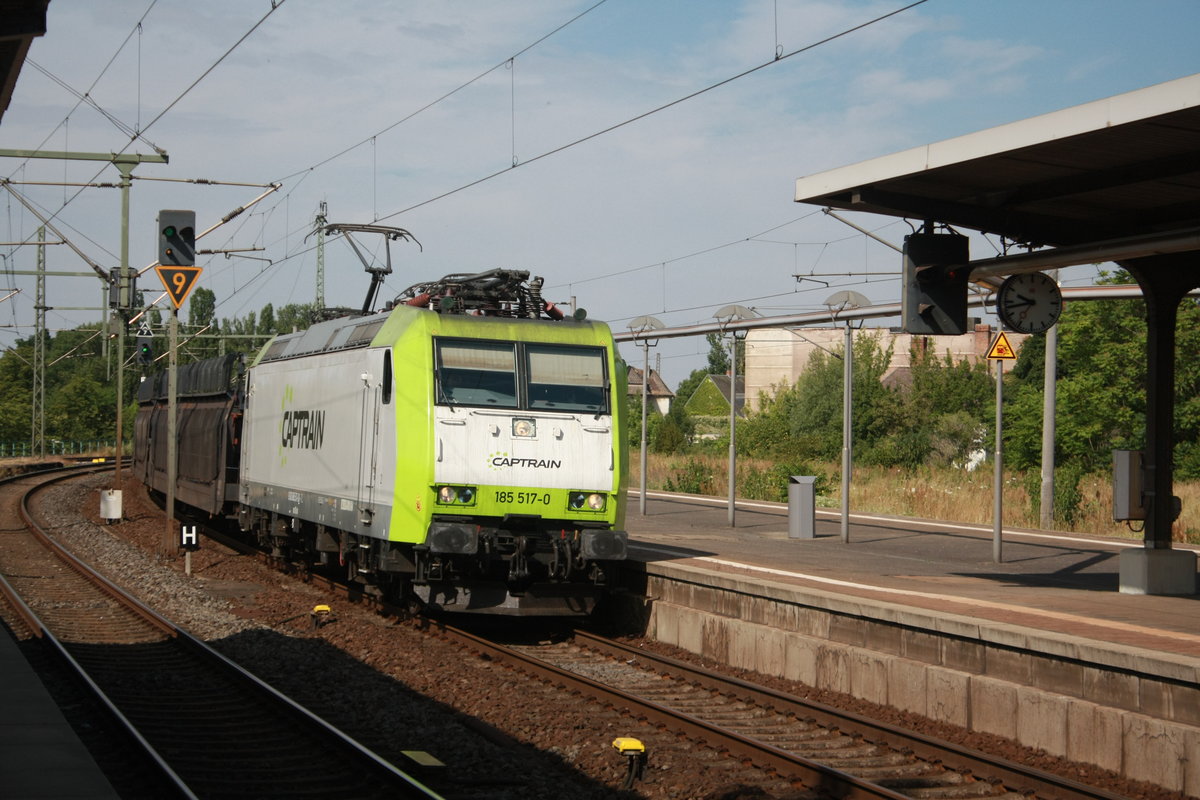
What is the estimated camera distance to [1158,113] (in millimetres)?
8984

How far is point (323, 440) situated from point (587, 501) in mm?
4304

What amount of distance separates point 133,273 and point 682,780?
23577 millimetres

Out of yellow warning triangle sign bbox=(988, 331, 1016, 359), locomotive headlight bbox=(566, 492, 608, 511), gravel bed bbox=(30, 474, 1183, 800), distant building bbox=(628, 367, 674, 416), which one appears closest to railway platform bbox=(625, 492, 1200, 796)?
gravel bed bbox=(30, 474, 1183, 800)

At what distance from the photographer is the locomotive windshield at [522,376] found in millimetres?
13375

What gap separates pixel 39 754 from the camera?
748 cm

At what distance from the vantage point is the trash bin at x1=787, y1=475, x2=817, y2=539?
21406 mm

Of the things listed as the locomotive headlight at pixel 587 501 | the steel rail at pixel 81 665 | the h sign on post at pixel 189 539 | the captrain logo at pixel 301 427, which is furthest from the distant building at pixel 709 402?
the locomotive headlight at pixel 587 501

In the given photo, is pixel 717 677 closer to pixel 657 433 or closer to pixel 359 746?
pixel 359 746

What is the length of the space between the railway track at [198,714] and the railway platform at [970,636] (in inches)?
173

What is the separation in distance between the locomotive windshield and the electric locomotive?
1cm

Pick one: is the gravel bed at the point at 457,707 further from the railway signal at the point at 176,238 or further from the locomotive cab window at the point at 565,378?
the railway signal at the point at 176,238

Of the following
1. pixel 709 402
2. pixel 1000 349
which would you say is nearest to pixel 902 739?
pixel 1000 349

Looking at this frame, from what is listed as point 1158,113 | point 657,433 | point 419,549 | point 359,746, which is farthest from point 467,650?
point 657,433

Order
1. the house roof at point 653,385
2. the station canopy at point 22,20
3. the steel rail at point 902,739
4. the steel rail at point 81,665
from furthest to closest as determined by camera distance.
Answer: the house roof at point 653,385
the steel rail at point 81,665
the steel rail at point 902,739
the station canopy at point 22,20
